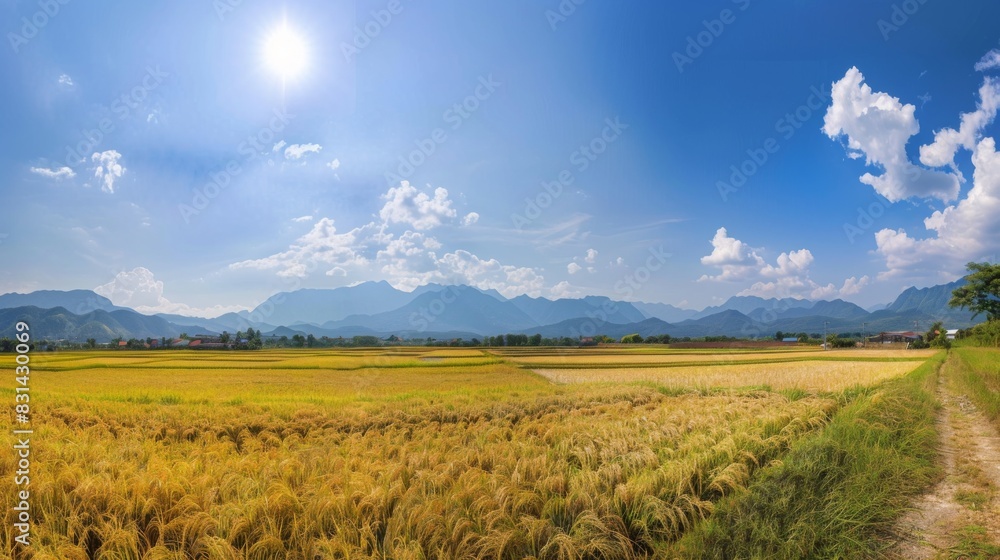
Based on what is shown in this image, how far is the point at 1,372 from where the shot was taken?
12641mm

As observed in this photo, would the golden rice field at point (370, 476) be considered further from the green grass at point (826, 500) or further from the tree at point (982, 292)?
the tree at point (982, 292)

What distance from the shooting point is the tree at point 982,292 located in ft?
200

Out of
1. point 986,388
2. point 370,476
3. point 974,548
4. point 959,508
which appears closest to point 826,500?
point 974,548

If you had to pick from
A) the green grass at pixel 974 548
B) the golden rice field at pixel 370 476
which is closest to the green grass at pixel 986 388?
the golden rice field at pixel 370 476

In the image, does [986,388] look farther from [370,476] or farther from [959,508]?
[370,476]

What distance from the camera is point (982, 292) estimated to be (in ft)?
207

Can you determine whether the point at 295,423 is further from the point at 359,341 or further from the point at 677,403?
the point at 359,341

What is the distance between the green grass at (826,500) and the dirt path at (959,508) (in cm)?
20

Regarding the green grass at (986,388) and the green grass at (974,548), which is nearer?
the green grass at (974,548)

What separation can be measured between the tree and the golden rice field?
8236cm

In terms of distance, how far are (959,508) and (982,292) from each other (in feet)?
286

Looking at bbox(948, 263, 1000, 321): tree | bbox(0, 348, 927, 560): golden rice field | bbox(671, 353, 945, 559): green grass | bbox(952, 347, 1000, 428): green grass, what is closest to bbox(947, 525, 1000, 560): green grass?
bbox(671, 353, 945, 559): green grass

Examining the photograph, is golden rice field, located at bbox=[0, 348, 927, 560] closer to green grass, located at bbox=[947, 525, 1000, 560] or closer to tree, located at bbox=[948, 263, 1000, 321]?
green grass, located at bbox=[947, 525, 1000, 560]

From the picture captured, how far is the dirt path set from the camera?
4.89m
